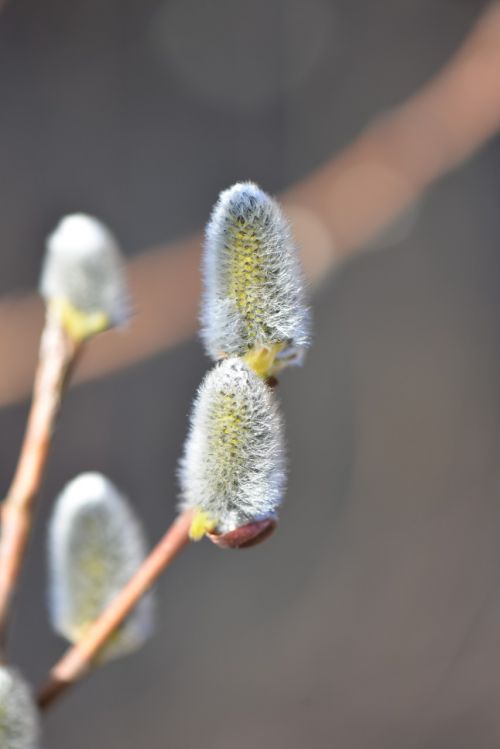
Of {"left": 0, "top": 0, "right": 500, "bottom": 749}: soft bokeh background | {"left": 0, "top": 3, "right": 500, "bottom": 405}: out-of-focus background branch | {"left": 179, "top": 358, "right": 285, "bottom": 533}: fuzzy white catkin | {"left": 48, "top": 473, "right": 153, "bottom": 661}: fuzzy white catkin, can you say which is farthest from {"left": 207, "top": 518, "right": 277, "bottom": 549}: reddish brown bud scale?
{"left": 0, "top": 0, "right": 500, "bottom": 749}: soft bokeh background

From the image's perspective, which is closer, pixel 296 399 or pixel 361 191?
pixel 361 191

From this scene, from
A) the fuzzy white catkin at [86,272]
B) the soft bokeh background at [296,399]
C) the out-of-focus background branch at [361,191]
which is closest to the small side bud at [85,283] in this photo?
the fuzzy white catkin at [86,272]

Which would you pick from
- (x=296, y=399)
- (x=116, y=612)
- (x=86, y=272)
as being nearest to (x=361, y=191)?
(x=296, y=399)

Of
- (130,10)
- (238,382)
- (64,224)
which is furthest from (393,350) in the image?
(238,382)

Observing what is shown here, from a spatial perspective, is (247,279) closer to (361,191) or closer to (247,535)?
(247,535)

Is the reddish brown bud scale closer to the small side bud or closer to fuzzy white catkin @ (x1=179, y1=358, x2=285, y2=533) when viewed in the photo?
fuzzy white catkin @ (x1=179, y1=358, x2=285, y2=533)
